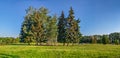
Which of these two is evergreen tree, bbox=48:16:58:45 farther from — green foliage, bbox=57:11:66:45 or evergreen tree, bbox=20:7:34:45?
evergreen tree, bbox=20:7:34:45

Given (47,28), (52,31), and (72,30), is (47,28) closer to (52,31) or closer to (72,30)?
(52,31)

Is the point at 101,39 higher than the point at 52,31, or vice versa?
the point at 52,31

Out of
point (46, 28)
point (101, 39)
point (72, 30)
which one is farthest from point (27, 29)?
point (101, 39)

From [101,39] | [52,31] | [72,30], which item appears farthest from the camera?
[101,39]

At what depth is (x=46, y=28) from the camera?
93.5 metres

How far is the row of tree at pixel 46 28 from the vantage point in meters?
89.4

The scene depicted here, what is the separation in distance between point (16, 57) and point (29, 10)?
60.4 metres

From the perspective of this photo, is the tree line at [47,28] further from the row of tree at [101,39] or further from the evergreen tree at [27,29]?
the row of tree at [101,39]

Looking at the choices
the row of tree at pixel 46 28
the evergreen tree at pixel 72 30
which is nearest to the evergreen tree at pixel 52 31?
the row of tree at pixel 46 28

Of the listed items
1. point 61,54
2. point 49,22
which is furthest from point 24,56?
point 49,22

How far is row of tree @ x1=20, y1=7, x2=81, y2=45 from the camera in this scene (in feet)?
293

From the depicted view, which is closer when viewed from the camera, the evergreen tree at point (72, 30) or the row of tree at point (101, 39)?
the evergreen tree at point (72, 30)

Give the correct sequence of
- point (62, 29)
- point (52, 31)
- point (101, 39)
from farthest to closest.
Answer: point (101, 39) → point (52, 31) → point (62, 29)

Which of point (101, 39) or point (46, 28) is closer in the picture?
point (46, 28)
